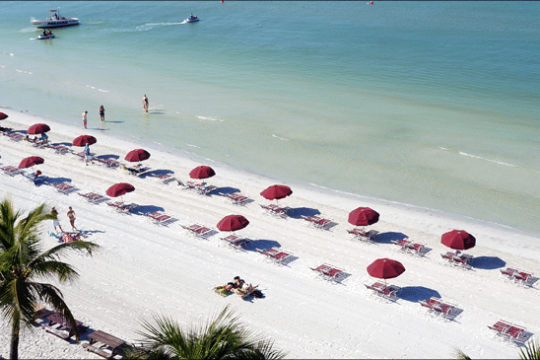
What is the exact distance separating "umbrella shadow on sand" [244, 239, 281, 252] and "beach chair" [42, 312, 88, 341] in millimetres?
7286

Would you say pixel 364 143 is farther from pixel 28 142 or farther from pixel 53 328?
pixel 53 328

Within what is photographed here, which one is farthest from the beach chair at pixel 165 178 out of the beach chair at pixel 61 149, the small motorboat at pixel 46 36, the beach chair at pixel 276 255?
the small motorboat at pixel 46 36

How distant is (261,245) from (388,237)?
5.47 m

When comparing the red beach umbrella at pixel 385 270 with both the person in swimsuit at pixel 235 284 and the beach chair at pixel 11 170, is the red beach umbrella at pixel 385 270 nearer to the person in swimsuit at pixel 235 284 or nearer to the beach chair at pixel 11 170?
the person in swimsuit at pixel 235 284

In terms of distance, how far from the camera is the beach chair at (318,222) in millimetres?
23312

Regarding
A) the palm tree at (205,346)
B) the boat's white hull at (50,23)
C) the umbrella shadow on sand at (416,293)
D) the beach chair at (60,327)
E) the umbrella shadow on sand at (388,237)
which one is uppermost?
the palm tree at (205,346)

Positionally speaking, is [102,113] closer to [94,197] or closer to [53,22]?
[94,197]

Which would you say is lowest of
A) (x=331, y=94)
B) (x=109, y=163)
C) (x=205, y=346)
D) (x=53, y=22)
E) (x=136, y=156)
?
(x=109, y=163)

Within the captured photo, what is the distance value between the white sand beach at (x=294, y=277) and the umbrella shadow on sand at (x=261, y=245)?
84mm

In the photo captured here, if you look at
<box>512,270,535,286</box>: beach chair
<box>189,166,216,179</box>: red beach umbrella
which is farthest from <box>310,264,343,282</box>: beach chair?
<box>189,166,216,179</box>: red beach umbrella

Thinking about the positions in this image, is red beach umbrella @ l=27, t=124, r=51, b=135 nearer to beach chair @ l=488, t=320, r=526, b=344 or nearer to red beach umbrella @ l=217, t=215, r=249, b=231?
red beach umbrella @ l=217, t=215, r=249, b=231

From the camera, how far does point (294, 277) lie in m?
19.4

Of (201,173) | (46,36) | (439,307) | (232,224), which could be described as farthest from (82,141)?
(46,36)

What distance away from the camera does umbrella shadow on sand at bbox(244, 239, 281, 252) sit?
2142 cm
